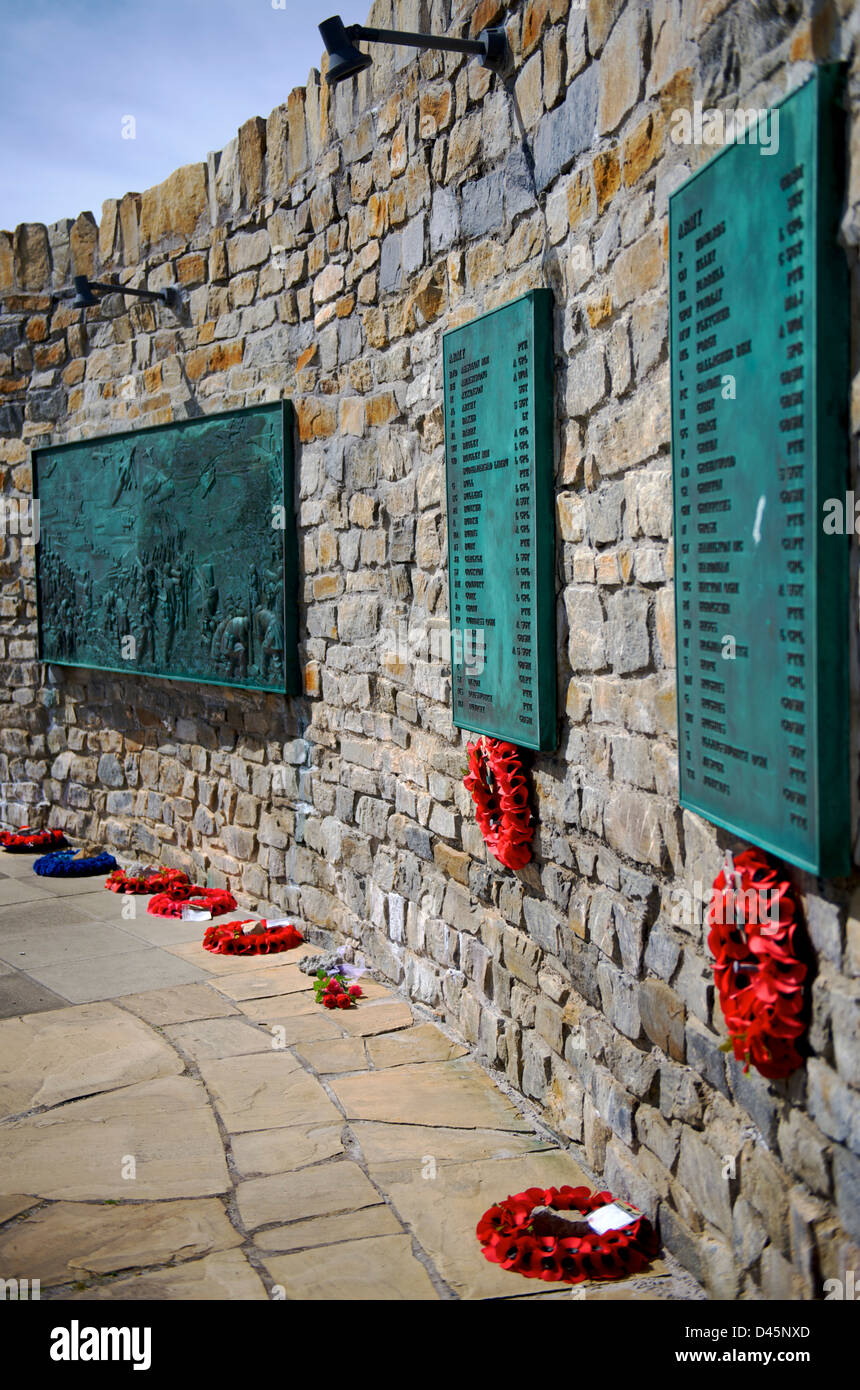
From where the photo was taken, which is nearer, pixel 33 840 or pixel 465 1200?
pixel 465 1200

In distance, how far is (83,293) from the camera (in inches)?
255

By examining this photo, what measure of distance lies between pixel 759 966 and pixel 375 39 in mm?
2957

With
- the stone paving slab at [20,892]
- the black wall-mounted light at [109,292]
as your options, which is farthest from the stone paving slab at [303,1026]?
the black wall-mounted light at [109,292]

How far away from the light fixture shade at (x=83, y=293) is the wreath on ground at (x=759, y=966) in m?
5.36

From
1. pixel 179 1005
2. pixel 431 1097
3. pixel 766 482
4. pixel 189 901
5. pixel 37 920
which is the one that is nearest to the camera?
pixel 766 482

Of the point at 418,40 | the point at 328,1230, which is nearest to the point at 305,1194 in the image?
the point at 328,1230

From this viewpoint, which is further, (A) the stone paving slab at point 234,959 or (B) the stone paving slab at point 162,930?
(B) the stone paving slab at point 162,930

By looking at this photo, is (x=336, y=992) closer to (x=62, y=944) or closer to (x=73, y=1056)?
(x=73, y=1056)

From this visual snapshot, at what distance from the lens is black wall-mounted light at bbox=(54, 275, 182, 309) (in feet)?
20.5

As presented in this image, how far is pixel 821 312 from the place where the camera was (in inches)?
74.2

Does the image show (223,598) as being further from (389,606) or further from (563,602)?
(563,602)

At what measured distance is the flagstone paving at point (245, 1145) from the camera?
2.70 m

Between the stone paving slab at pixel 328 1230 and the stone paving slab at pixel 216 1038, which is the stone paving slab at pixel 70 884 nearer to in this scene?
the stone paving slab at pixel 216 1038

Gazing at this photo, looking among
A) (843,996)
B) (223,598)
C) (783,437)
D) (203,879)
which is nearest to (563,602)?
(783,437)
